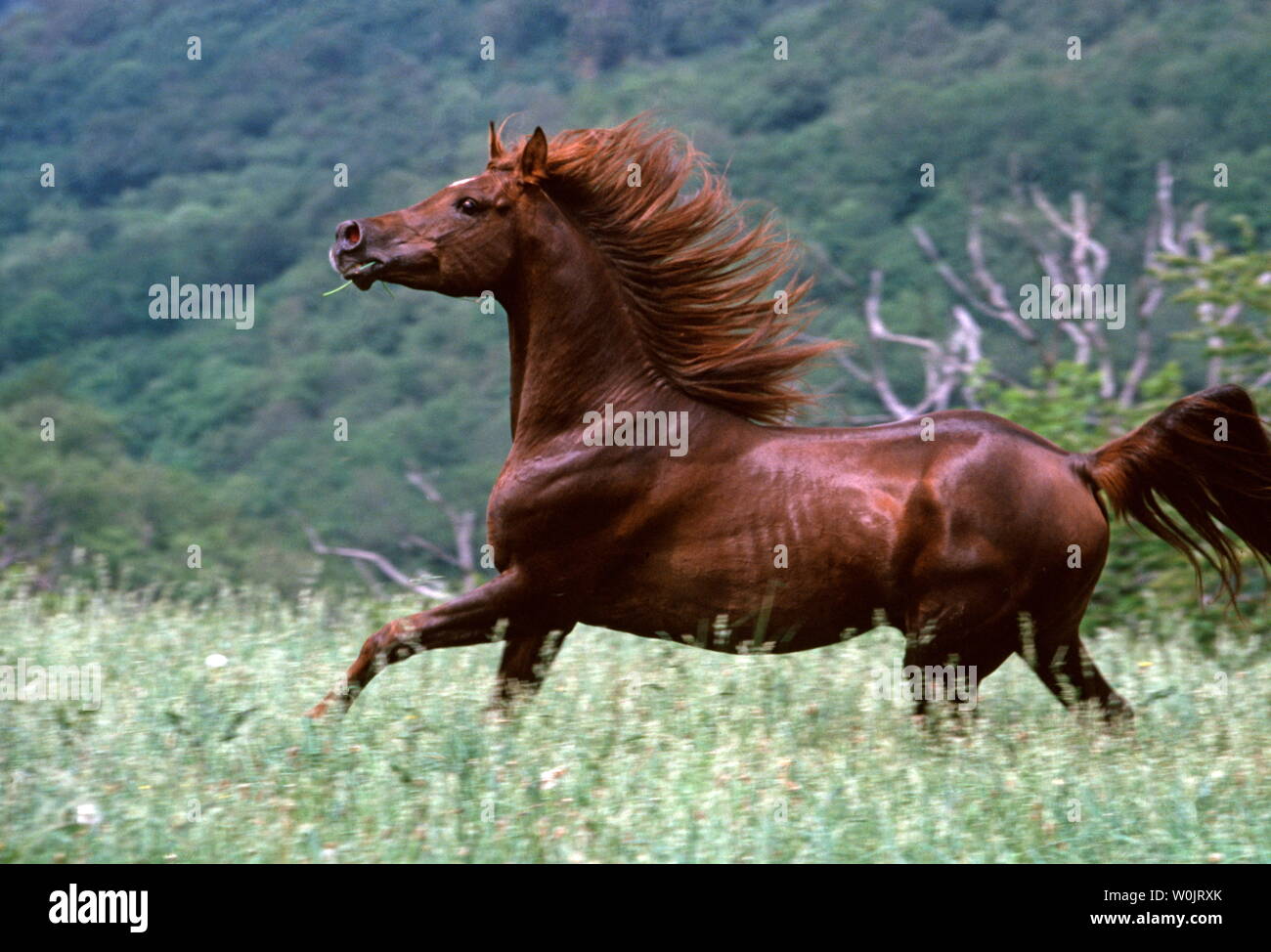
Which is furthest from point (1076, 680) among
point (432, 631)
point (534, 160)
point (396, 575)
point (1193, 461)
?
point (396, 575)

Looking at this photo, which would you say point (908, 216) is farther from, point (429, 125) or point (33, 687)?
point (33, 687)

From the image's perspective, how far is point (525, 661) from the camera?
5.16 m

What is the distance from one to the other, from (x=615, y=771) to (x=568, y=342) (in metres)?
1.44

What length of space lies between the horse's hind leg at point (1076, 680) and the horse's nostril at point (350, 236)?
244 cm

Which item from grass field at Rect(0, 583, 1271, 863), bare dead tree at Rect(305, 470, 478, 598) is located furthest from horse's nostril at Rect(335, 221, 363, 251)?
grass field at Rect(0, 583, 1271, 863)

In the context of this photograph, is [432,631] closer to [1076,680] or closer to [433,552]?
[1076,680]

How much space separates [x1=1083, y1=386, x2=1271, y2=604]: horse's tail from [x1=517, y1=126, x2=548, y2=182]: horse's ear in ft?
6.33

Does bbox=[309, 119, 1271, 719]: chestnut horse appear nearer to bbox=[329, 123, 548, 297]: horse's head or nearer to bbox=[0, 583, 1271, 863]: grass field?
bbox=[329, 123, 548, 297]: horse's head

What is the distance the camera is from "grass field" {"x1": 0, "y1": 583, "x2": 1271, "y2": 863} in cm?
391

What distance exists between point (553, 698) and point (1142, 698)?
207cm

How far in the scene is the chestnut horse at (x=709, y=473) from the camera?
15.9 ft

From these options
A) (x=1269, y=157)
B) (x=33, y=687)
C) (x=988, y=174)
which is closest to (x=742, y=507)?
(x=33, y=687)

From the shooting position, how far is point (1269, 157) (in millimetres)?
23844

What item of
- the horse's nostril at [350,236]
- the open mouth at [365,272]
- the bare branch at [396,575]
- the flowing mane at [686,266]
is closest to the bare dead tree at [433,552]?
the bare branch at [396,575]
